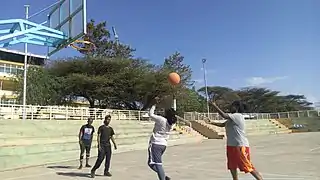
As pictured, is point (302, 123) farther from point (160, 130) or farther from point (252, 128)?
point (160, 130)

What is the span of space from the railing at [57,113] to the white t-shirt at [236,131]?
16.2m

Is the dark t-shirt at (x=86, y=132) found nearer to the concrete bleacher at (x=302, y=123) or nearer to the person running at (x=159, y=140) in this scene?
the person running at (x=159, y=140)

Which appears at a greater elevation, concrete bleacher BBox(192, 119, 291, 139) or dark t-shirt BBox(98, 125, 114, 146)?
dark t-shirt BBox(98, 125, 114, 146)

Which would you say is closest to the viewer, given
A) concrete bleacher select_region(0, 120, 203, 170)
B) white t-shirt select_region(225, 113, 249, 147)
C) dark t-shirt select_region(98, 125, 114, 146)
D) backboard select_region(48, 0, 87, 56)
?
white t-shirt select_region(225, 113, 249, 147)

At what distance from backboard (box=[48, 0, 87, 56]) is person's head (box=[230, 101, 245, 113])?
399 inches

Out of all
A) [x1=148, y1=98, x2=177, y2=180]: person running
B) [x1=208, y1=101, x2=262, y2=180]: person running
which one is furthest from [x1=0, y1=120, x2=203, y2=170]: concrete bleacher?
[x1=208, y1=101, x2=262, y2=180]: person running

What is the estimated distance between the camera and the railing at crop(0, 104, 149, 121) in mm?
20781

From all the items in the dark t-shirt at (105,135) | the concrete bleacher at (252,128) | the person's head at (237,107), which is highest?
the person's head at (237,107)

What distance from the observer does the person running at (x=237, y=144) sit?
6.21 meters

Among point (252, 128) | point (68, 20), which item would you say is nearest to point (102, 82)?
point (252, 128)

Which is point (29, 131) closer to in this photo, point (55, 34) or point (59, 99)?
point (55, 34)

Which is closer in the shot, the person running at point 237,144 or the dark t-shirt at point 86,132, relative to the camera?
the person running at point 237,144

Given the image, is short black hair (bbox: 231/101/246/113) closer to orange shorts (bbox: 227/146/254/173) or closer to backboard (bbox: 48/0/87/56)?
orange shorts (bbox: 227/146/254/173)

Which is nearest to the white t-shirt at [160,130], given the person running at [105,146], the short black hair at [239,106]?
the short black hair at [239,106]
